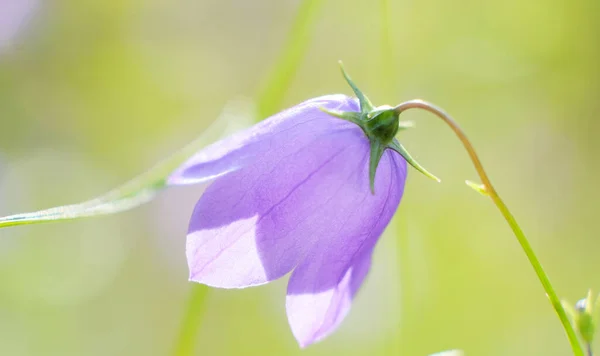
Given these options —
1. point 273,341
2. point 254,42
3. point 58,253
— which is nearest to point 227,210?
point 273,341

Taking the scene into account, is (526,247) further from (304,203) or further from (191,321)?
(191,321)

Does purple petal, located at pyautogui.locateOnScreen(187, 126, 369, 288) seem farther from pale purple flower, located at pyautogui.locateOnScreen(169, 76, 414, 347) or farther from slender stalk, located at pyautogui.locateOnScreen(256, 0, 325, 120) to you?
slender stalk, located at pyautogui.locateOnScreen(256, 0, 325, 120)

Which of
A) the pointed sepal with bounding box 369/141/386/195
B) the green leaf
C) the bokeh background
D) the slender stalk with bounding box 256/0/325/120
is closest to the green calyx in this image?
the pointed sepal with bounding box 369/141/386/195

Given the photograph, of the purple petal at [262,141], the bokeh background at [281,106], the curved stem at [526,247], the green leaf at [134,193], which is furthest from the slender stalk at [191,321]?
the bokeh background at [281,106]

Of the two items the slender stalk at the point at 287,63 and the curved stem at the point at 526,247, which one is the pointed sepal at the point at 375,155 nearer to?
the curved stem at the point at 526,247

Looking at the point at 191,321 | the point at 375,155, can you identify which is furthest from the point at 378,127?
the point at 191,321

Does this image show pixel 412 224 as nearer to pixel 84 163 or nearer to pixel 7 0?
pixel 84 163
